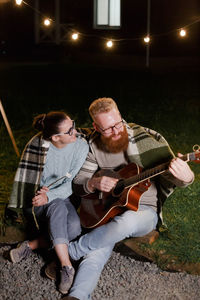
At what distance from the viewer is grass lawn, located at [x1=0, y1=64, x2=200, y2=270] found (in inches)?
201

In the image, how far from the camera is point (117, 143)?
14.5 ft

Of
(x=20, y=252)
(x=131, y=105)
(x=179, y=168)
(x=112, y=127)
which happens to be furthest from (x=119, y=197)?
(x=131, y=105)

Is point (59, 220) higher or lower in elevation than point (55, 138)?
lower

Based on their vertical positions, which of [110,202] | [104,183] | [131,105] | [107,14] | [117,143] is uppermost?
[107,14]

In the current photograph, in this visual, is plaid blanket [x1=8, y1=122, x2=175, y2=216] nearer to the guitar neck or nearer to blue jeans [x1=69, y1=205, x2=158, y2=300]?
the guitar neck

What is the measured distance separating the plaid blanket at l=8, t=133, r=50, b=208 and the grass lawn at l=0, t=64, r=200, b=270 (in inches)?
41.4

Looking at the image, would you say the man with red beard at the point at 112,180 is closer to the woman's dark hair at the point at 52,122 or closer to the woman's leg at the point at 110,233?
the woman's leg at the point at 110,233

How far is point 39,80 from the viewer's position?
1401 cm

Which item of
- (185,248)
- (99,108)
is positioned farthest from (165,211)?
(99,108)

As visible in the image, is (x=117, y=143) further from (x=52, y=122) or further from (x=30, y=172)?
(x=30, y=172)

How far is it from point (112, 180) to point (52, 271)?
889 mm

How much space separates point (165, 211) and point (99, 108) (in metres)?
1.64

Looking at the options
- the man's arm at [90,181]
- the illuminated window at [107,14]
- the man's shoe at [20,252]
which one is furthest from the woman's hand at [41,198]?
the illuminated window at [107,14]

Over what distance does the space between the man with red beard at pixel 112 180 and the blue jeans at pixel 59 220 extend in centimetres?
13
